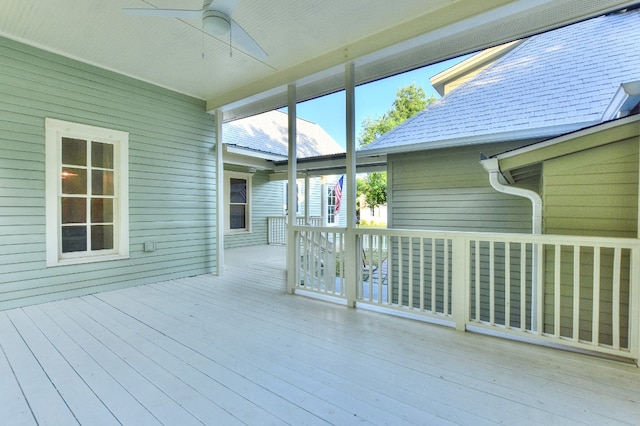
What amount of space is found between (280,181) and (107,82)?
21.3ft

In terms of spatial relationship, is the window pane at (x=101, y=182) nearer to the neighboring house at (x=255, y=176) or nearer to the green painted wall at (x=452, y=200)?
the neighboring house at (x=255, y=176)

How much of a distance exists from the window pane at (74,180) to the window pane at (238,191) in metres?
4.77

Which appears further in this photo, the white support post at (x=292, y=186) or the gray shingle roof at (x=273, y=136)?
the gray shingle roof at (x=273, y=136)

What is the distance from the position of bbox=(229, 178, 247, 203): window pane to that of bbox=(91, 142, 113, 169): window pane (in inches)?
178

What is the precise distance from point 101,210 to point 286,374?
3.79 metres

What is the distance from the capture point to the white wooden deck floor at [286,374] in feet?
5.46

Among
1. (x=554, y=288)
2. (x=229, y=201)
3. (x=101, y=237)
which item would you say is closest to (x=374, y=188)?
(x=229, y=201)

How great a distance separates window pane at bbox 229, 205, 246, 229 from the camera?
889cm

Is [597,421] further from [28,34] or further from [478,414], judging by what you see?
[28,34]

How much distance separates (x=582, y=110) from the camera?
409cm

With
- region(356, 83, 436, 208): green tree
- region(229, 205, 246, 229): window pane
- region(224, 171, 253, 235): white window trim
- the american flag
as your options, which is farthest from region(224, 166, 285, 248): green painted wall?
region(356, 83, 436, 208): green tree

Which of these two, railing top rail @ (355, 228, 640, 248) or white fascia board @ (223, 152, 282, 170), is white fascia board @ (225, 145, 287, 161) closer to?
white fascia board @ (223, 152, 282, 170)

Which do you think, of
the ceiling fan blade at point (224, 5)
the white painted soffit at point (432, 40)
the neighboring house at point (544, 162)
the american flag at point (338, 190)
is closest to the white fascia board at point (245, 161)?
the white painted soffit at point (432, 40)

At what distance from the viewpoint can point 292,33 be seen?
3291 millimetres
